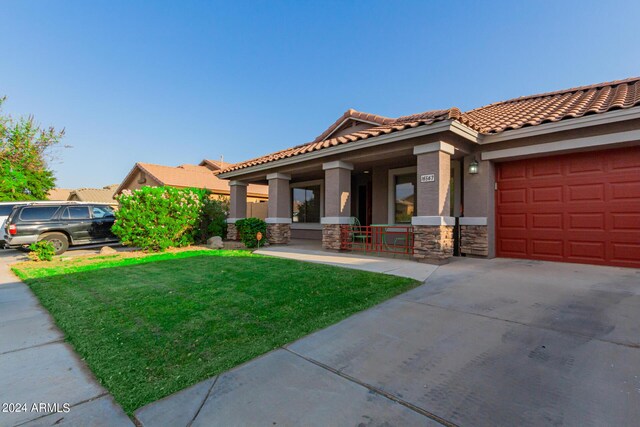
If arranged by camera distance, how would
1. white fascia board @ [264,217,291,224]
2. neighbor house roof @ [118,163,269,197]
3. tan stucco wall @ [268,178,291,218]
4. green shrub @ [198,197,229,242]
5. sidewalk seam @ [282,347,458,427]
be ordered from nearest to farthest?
sidewalk seam @ [282,347,458,427] < white fascia board @ [264,217,291,224] < tan stucco wall @ [268,178,291,218] < green shrub @ [198,197,229,242] < neighbor house roof @ [118,163,269,197]

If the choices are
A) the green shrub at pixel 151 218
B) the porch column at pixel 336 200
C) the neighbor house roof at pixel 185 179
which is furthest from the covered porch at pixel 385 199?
the neighbor house roof at pixel 185 179

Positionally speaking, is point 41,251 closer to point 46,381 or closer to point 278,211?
point 278,211

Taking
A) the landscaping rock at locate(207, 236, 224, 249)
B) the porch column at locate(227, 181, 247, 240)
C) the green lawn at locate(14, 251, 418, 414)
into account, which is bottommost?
the green lawn at locate(14, 251, 418, 414)

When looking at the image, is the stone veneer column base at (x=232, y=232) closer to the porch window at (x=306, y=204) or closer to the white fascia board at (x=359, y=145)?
the white fascia board at (x=359, y=145)

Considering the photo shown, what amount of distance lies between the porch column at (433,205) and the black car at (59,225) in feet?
37.9

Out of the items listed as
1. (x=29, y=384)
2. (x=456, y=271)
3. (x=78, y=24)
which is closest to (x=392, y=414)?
(x=29, y=384)

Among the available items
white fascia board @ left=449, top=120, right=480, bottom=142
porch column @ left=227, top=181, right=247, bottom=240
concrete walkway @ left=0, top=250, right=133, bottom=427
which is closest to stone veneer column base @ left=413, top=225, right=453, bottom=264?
white fascia board @ left=449, top=120, right=480, bottom=142

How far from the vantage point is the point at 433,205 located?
6.83 meters

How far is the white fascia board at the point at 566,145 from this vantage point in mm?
5793

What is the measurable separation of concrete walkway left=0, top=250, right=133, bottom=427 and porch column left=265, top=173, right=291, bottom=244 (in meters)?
7.43

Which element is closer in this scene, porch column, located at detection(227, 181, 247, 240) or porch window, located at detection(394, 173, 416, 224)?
porch window, located at detection(394, 173, 416, 224)

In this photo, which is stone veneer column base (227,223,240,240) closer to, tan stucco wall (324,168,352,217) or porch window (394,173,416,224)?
tan stucco wall (324,168,352,217)

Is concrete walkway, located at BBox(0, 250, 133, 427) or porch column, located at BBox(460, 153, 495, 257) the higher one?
porch column, located at BBox(460, 153, 495, 257)

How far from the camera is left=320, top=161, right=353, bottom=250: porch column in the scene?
29.4 ft
